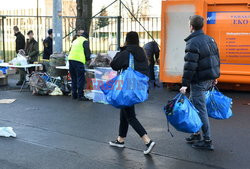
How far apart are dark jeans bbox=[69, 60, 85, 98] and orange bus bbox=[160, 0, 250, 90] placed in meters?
2.43

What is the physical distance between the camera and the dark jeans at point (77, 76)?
29.7 ft

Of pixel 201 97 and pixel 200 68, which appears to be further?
pixel 201 97

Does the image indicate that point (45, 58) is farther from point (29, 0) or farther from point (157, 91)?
point (29, 0)

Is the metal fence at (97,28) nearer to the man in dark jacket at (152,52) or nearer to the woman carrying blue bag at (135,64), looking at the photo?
the man in dark jacket at (152,52)

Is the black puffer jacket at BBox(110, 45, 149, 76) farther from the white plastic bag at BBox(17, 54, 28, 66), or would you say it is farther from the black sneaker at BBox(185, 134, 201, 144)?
the white plastic bag at BBox(17, 54, 28, 66)

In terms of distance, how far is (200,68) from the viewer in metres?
5.12

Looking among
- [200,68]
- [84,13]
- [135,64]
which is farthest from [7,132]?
[84,13]

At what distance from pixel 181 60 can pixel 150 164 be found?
552 cm

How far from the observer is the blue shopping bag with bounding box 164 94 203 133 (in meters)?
4.90

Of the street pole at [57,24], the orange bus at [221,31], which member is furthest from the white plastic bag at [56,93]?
the orange bus at [221,31]

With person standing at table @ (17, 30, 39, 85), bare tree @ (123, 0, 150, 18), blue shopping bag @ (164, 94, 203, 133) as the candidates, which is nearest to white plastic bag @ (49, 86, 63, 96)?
person standing at table @ (17, 30, 39, 85)

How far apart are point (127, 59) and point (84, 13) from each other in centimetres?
769

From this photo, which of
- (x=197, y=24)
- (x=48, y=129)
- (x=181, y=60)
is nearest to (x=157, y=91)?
(x=181, y=60)

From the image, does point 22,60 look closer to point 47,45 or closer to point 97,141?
A: point 47,45
